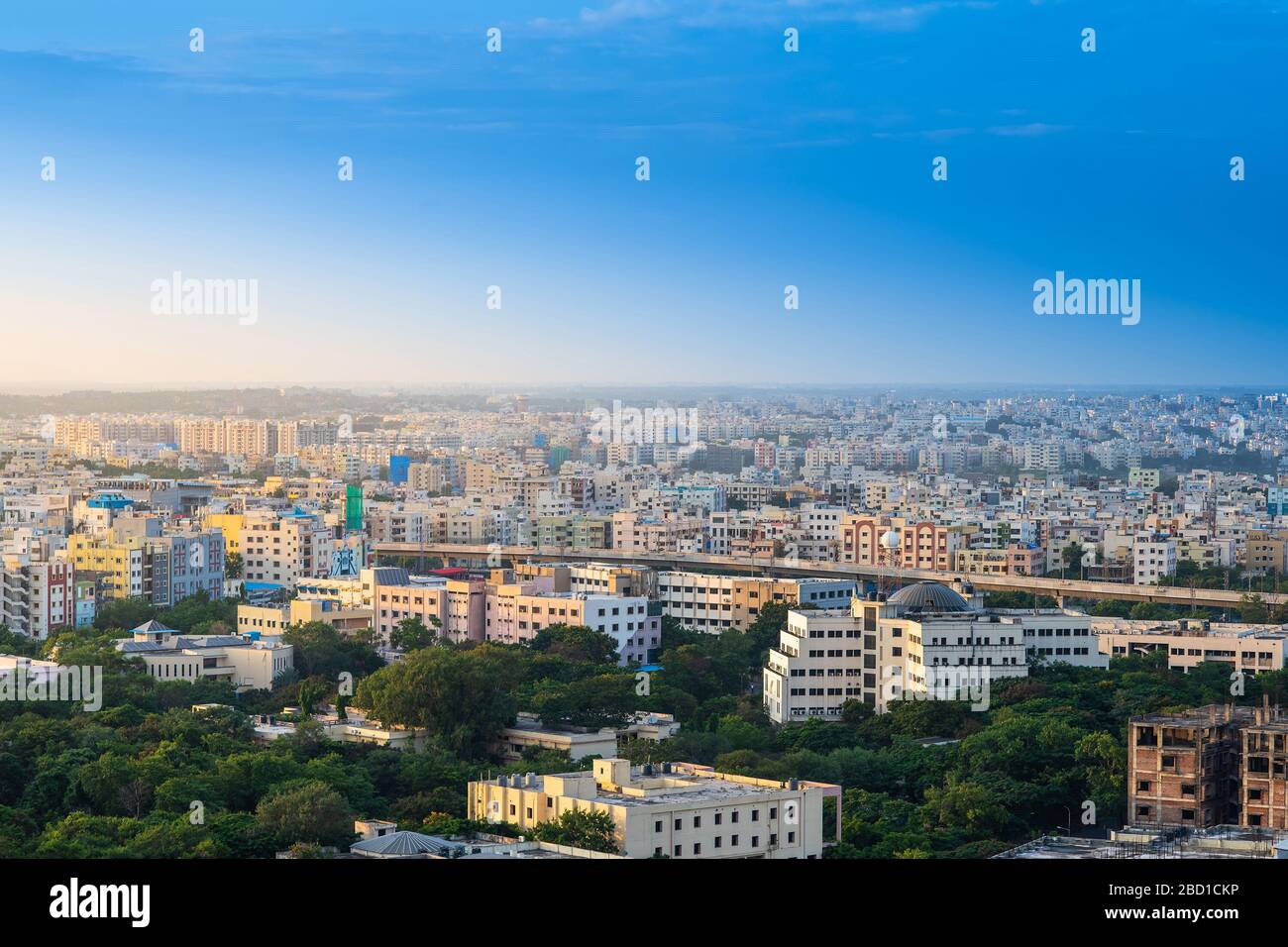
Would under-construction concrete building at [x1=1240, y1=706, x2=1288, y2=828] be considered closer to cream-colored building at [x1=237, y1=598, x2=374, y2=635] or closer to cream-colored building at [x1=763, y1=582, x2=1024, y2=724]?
cream-colored building at [x1=763, y1=582, x2=1024, y2=724]

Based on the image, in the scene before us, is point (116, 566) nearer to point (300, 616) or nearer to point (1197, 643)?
point (300, 616)

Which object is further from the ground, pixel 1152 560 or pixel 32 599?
pixel 32 599

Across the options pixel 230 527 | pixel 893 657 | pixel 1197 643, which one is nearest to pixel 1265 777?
pixel 893 657

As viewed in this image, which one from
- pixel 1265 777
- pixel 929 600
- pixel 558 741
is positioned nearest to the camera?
pixel 1265 777

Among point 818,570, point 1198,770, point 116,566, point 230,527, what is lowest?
point 818,570

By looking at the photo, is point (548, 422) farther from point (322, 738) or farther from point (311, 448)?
point (322, 738)

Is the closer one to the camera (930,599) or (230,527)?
(930,599)

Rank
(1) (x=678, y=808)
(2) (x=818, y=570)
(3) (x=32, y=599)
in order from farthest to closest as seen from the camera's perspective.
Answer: (2) (x=818, y=570) < (3) (x=32, y=599) < (1) (x=678, y=808)
